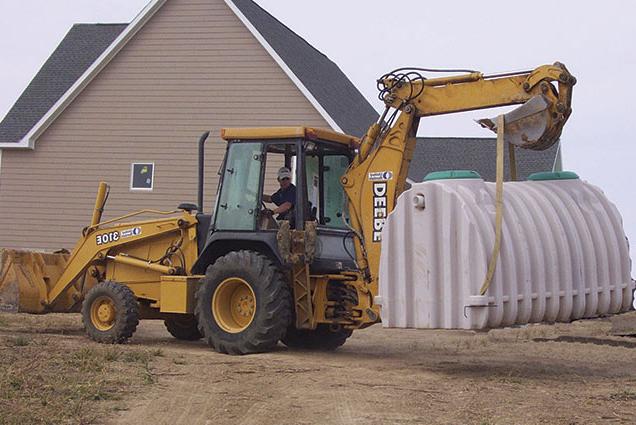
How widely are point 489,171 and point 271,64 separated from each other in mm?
10795

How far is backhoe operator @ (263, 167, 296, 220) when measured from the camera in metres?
13.1

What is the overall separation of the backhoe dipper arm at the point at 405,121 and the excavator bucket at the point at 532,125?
2 centimetres

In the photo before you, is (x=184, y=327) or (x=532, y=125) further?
(x=184, y=327)

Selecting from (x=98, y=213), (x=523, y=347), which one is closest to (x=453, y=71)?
(x=523, y=347)

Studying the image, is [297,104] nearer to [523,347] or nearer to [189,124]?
[189,124]

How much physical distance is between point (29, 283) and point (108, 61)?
12.1 meters

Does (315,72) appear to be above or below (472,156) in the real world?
above

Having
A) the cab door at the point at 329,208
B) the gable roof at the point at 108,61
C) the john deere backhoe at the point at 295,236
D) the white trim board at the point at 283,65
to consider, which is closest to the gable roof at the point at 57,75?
the gable roof at the point at 108,61

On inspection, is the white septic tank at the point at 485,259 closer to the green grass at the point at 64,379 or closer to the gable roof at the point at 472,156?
the green grass at the point at 64,379

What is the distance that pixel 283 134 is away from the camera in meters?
13.1

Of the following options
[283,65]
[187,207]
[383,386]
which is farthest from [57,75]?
[383,386]

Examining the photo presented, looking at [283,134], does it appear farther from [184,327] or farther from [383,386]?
[383,386]

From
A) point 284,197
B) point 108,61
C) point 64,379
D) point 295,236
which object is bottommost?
point 64,379

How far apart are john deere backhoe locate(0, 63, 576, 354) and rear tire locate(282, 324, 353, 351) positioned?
2 cm
